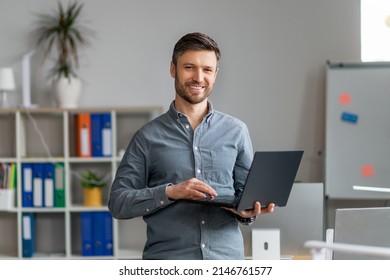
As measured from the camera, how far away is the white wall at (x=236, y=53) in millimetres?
3662

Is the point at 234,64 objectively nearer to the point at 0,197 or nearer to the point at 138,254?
the point at 138,254

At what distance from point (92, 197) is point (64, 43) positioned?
3.03 ft

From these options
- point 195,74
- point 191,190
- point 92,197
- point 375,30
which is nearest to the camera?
point 191,190

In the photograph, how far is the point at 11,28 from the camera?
396 cm

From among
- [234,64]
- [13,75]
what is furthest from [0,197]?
[234,64]

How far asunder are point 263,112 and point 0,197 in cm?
158

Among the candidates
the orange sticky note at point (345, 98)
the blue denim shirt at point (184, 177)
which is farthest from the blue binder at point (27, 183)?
the blue denim shirt at point (184, 177)

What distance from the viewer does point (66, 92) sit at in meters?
3.76

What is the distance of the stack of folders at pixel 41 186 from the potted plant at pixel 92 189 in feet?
0.46

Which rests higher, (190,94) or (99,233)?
(190,94)

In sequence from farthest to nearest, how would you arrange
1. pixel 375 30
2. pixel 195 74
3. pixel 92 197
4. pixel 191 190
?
pixel 92 197, pixel 375 30, pixel 195 74, pixel 191 190

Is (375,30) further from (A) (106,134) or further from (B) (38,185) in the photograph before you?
(B) (38,185)

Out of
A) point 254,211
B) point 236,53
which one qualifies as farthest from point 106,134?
point 254,211

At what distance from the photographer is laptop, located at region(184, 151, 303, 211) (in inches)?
54.7
